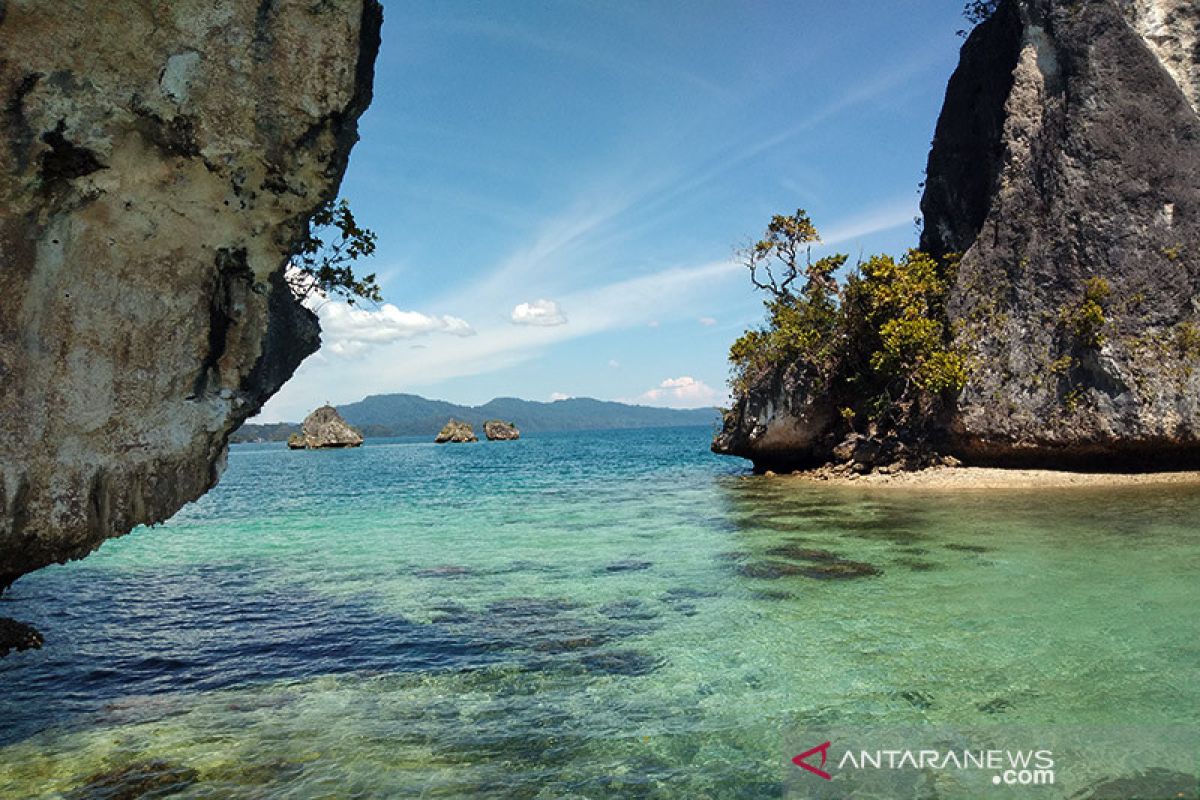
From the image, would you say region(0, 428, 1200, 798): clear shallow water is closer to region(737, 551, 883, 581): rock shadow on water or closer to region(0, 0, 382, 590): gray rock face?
region(737, 551, 883, 581): rock shadow on water

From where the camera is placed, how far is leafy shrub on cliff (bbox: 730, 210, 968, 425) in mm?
28031

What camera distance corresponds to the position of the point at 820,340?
32469mm

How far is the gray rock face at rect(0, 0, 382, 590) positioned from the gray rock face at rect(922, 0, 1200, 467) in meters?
25.8

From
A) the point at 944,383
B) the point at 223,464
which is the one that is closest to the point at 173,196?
the point at 223,464

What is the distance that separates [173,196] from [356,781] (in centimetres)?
532

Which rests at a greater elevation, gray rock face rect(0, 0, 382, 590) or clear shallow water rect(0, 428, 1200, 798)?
gray rock face rect(0, 0, 382, 590)

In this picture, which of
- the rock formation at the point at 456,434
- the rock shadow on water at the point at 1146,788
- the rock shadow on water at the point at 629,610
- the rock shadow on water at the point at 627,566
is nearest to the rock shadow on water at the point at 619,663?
the rock shadow on water at the point at 629,610

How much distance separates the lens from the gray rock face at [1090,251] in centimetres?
2372

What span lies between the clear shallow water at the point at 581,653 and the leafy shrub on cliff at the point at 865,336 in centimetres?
1123

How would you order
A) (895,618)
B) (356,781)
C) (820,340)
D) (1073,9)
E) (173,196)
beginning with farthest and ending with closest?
(820,340), (1073,9), (895,618), (173,196), (356,781)

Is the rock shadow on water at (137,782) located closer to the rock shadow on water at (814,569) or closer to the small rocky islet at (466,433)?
the rock shadow on water at (814,569)

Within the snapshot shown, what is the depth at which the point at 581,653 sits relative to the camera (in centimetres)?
867

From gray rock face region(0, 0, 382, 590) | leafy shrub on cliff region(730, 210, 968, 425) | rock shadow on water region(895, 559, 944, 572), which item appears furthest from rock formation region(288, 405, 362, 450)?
gray rock face region(0, 0, 382, 590)

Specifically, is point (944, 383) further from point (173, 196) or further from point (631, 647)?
point (173, 196)
